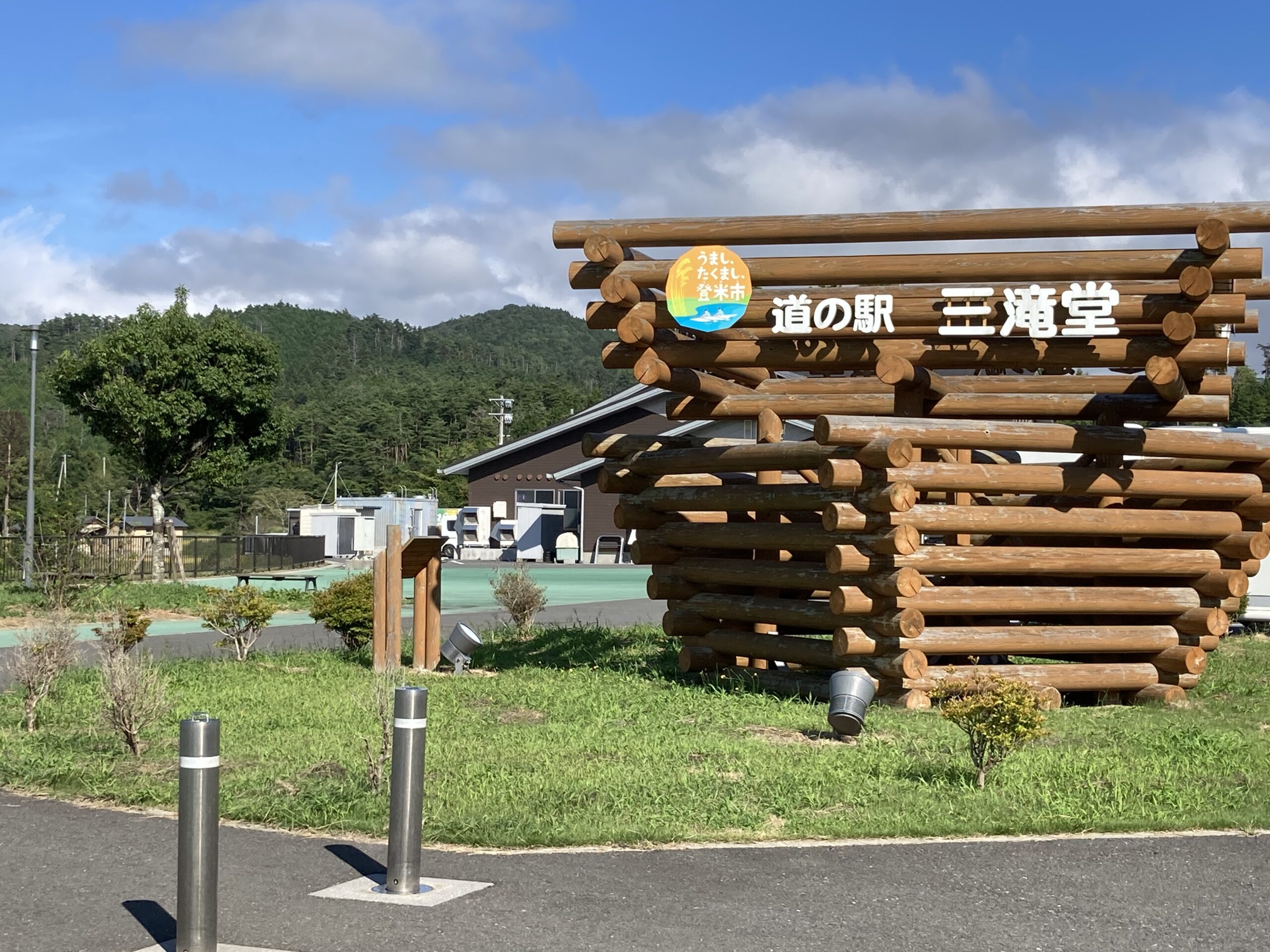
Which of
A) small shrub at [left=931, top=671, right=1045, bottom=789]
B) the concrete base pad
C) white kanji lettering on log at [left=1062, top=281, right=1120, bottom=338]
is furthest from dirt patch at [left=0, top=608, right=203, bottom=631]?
the concrete base pad

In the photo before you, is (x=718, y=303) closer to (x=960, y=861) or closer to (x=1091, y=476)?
(x=1091, y=476)

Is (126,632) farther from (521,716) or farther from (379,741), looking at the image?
(379,741)

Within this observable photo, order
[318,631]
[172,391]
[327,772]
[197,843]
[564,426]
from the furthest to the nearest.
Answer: [564,426] < [172,391] < [318,631] < [327,772] < [197,843]

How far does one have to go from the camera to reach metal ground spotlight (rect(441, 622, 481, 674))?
1520 cm

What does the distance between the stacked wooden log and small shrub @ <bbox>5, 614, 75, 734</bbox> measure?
5.79 m

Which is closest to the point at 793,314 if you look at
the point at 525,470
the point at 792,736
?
the point at 792,736

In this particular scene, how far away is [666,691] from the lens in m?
13.6

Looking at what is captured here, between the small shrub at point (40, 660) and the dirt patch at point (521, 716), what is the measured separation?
383 centimetres

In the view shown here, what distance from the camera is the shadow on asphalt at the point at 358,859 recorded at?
6.90 metres

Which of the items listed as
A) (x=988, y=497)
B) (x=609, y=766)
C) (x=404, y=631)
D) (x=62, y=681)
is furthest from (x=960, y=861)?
(x=404, y=631)

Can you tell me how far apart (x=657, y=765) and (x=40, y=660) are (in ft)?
19.0

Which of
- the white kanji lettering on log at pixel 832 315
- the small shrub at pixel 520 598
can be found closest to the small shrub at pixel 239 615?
the small shrub at pixel 520 598

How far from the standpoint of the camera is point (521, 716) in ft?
40.0

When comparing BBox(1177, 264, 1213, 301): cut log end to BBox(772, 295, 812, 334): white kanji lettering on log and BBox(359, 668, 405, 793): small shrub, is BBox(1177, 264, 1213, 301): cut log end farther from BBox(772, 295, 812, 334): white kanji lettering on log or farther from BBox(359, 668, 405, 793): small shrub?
BBox(359, 668, 405, 793): small shrub
